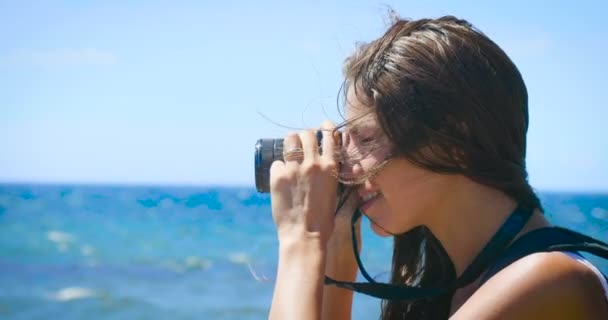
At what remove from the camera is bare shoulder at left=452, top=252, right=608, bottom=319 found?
1.54m

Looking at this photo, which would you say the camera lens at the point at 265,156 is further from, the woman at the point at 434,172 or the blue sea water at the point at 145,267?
the blue sea water at the point at 145,267

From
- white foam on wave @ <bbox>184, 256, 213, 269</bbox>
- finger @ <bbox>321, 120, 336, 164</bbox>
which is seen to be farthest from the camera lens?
white foam on wave @ <bbox>184, 256, 213, 269</bbox>

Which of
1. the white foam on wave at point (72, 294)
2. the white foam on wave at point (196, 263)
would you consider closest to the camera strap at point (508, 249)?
the white foam on wave at point (72, 294)

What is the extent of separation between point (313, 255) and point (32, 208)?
113ft

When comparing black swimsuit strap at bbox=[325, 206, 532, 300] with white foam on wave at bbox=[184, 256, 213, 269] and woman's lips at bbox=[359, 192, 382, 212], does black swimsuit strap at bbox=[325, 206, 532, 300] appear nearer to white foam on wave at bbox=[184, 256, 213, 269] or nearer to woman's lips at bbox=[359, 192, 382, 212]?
woman's lips at bbox=[359, 192, 382, 212]

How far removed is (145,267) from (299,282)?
13017 mm

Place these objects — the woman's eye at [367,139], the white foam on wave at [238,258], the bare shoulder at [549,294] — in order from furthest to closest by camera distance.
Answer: the white foam on wave at [238,258], the woman's eye at [367,139], the bare shoulder at [549,294]

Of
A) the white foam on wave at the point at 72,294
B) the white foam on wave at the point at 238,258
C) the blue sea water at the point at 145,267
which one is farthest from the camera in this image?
the white foam on wave at the point at 238,258

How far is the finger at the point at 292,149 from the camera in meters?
1.91

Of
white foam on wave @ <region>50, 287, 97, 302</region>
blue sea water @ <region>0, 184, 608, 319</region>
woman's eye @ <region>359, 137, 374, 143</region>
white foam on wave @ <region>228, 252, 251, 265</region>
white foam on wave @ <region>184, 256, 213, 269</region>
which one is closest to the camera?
woman's eye @ <region>359, 137, 374, 143</region>

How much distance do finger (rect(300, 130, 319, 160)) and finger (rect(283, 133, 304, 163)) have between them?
0.5 inches

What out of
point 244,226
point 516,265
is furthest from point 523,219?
point 244,226

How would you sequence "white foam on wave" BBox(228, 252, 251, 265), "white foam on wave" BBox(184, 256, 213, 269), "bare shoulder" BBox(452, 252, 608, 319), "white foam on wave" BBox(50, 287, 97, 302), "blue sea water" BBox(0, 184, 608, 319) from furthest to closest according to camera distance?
1. "white foam on wave" BBox(228, 252, 251, 265)
2. "white foam on wave" BBox(184, 256, 213, 269)
3. "white foam on wave" BBox(50, 287, 97, 302)
4. "blue sea water" BBox(0, 184, 608, 319)
5. "bare shoulder" BBox(452, 252, 608, 319)

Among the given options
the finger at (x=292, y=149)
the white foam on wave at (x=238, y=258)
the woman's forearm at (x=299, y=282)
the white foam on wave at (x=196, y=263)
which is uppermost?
the finger at (x=292, y=149)
